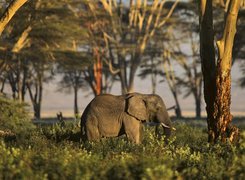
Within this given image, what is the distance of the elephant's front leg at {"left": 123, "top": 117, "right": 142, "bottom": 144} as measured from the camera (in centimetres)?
1374

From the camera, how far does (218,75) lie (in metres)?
13.3

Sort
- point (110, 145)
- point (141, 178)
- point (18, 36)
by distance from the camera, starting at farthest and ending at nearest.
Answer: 1. point (18, 36)
2. point (110, 145)
3. point (141, 178)

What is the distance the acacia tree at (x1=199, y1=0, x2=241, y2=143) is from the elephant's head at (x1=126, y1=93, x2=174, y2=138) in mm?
1393

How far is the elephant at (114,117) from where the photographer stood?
13.7 m

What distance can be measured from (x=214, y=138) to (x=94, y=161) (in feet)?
17.4

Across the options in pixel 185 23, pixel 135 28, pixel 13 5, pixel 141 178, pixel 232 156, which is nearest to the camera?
pixel 141 178

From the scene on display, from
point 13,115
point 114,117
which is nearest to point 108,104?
point 114,117

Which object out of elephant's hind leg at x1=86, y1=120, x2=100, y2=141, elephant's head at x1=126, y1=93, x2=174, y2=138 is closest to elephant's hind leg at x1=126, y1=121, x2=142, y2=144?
elephant's head at x1=126, y1=93, x2=174, y2=138

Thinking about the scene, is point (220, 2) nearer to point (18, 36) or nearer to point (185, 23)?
point (18, 36)

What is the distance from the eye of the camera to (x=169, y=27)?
5388cm

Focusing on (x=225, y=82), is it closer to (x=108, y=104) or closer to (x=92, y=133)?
(x=108, y=104)

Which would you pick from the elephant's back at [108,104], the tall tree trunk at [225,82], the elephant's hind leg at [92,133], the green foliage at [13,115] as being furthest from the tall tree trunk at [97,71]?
the tall tree trunk at [225,82]

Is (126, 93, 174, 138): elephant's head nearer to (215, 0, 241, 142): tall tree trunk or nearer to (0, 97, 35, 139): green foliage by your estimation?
(215, 0, 241, 142): tall tree trunk

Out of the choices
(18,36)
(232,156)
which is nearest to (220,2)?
(18,36)
